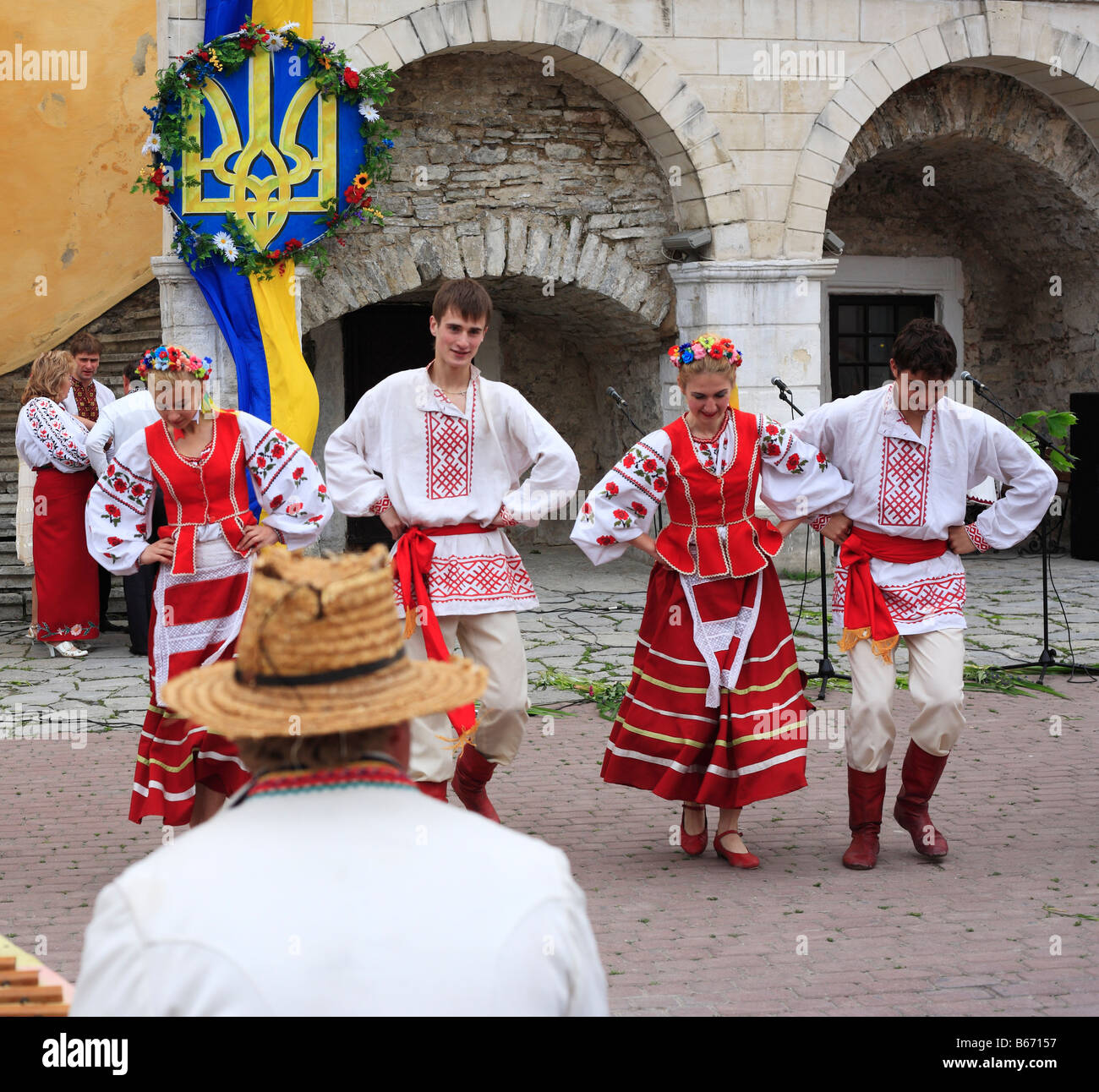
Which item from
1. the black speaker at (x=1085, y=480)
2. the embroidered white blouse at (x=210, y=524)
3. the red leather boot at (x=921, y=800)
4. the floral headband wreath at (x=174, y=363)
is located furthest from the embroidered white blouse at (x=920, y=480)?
the black speaker at (x=1085, y=480)

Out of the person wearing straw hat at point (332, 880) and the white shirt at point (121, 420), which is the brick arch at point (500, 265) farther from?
the person wearing straw hat at point (332, 880)

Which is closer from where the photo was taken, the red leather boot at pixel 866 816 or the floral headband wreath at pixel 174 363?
the floral headband wreath at pixel 174 363

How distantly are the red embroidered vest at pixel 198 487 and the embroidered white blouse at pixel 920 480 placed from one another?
1.72 m

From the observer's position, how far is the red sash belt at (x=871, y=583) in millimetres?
4781

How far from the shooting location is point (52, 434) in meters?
8.24

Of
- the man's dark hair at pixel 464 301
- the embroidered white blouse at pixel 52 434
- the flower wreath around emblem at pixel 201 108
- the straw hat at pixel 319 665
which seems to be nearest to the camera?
the straw hat at pixel 319 665

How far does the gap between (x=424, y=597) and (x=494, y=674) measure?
13.6 inches

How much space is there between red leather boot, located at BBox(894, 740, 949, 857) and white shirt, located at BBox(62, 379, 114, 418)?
5319 mm

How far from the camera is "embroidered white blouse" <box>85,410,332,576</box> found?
475 centimetres

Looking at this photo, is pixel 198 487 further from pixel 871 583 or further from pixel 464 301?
pixel 871 583

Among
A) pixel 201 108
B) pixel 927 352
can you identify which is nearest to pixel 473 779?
pixel 927 352

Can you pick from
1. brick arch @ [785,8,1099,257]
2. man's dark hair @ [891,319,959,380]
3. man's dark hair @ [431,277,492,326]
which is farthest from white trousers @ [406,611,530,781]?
brick arch @ [785,8,1099,257]

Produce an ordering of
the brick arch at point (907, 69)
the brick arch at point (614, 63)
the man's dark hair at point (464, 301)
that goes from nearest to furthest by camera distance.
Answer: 1. the man's dark hair at point (464, 301)
2. the brick arch at point (614, 63)
3. the brick arch at point (907, 69)

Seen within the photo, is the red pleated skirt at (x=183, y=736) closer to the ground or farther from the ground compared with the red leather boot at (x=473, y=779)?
farther from the ground
